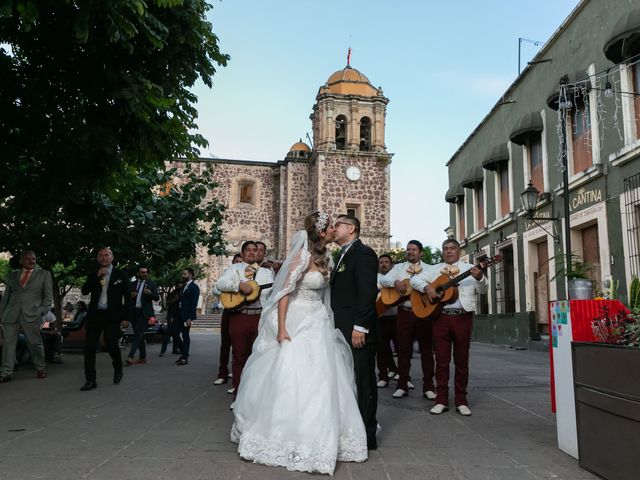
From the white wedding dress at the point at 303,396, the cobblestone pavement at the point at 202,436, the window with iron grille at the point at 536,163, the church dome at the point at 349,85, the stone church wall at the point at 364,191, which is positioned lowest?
the cobblestone pavement at the point at 202,436

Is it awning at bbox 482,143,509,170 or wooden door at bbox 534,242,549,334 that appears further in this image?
awning at bbox 482,143,509,170

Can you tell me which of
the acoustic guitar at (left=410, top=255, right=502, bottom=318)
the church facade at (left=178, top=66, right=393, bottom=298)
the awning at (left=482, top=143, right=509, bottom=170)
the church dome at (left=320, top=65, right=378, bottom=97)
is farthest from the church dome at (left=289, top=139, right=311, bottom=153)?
the acoustic guitar at (left=410, top=255, right=502, bottom=318)

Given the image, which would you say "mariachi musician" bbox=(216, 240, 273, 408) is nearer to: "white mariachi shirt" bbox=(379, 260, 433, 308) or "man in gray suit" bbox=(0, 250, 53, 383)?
"white mariachi shirt" bbox=(379, 260, 433, 308)

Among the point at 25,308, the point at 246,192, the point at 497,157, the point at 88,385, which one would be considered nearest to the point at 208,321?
the point at 246,192

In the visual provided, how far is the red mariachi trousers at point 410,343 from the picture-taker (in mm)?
6957

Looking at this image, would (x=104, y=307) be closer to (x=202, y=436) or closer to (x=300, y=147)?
(x=202, y=436)

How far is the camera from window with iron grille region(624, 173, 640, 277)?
1066cm

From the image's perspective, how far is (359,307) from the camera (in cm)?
447

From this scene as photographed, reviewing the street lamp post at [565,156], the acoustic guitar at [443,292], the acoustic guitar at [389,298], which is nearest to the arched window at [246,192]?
the street lamp post at [565,156]

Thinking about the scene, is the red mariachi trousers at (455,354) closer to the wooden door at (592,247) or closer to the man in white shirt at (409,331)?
the man in white shirt at (409,331)

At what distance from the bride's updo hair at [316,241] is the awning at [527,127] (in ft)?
40.8

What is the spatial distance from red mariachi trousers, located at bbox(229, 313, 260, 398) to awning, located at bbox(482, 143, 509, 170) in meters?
13.2

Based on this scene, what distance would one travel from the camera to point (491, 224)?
62.1 feet

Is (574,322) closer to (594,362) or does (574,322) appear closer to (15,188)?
(594,362)
